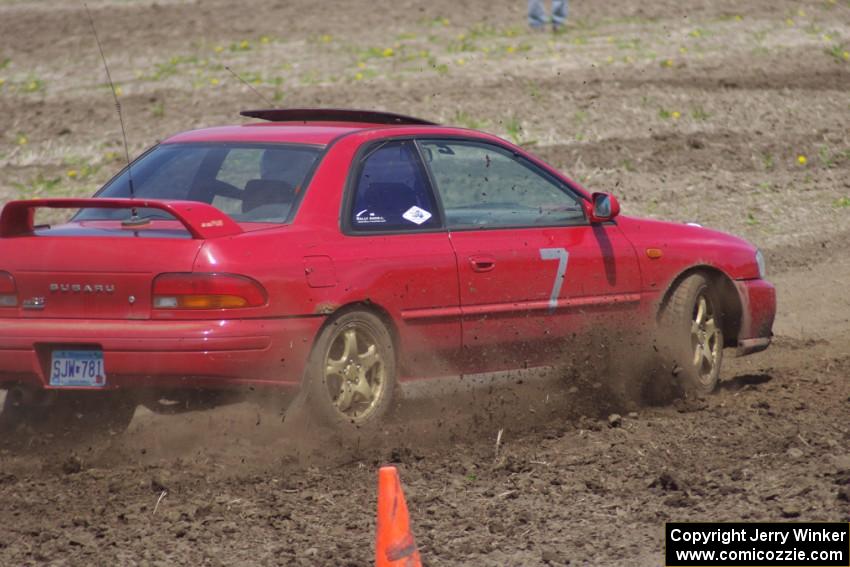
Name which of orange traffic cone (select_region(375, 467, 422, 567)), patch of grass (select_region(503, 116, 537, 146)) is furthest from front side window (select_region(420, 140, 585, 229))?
patch of grass (select_region(503, 116, 537, 146))

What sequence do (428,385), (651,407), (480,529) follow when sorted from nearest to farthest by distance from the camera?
1. (480,529)
2. (428,385)
3. (651,407)

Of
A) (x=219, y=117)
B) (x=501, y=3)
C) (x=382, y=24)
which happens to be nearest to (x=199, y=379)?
(x=219, y=117)

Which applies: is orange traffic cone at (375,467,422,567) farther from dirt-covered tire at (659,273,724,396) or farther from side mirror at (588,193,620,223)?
dirt-covered tire at (659,273,724,396)

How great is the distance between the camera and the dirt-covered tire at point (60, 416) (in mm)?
7242

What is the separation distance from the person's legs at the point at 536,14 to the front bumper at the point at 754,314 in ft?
49.1

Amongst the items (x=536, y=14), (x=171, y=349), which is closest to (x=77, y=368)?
(x=171, y=349)

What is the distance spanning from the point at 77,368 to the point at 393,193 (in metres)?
1.84

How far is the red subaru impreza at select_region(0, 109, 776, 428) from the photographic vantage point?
21.6 ft

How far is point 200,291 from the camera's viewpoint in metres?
6.53

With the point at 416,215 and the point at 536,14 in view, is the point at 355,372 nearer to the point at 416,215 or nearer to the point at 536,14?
the point at 416,215

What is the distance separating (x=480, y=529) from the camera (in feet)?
18.4

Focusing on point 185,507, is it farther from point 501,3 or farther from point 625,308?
point 501,3

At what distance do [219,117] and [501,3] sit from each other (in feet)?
28.5

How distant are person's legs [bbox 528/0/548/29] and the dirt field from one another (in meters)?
0.38
